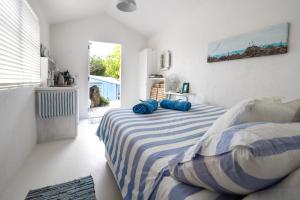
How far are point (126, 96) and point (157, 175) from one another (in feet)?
14.2

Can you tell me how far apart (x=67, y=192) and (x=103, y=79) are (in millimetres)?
6066

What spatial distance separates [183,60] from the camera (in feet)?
11.8

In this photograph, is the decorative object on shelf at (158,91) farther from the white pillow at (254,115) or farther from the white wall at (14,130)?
the white pillow at (254,115)

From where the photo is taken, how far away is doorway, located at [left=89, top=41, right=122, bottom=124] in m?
6.23

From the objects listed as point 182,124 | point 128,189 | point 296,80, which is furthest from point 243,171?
point 296,80

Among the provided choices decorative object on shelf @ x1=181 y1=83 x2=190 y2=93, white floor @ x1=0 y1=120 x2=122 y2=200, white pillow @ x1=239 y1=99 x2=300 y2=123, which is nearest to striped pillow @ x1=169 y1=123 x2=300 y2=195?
white pillow @ x1=239 y1=99 x2=300 y2=123

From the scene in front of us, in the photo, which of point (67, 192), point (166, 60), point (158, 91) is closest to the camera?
point (67, 192)

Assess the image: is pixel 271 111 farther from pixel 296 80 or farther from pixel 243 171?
pixel 296 80

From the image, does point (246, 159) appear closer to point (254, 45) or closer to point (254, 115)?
point (254, 115)

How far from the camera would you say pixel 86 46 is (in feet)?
14.6

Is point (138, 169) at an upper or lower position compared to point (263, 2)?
lower

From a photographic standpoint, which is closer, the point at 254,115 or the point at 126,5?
the point at 254,115

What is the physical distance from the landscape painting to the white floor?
→ 2258mm

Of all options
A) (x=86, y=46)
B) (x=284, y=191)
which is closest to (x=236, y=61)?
(x=284, y=191)
